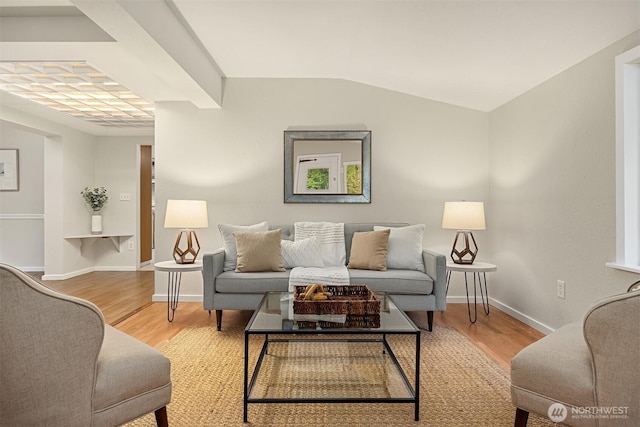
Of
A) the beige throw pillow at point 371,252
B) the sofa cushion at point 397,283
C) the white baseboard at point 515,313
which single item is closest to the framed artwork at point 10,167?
the beige throw pillow at point 371,252

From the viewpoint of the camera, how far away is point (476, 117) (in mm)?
4438

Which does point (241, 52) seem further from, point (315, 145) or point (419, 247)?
point (419, 247)

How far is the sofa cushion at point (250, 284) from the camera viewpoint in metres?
3.34

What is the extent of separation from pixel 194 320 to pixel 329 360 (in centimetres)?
168

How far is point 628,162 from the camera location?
8.34 ft

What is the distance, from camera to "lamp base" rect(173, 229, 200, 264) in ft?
13.0

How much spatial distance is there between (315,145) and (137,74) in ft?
6.07

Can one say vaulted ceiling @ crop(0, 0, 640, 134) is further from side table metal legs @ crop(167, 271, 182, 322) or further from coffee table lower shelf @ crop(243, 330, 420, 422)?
coffee table lower shelf @ crop(243, 330, 420, 422)

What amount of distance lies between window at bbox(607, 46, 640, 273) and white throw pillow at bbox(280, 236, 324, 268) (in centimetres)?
226

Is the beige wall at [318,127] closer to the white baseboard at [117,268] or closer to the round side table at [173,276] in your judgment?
the round side table at [173,276]

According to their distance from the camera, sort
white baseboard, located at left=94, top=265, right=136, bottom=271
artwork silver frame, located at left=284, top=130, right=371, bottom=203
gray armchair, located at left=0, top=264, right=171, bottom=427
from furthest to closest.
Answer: white baseboard, located at left=94, top=265, right=136, bottom=271, artwork silver frame, located at left=284, top=130, right=371, bottom=203, gray armchair, located at left=0, top=264, right=171, bottom=427

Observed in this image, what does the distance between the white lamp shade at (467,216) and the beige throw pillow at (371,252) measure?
0.68 meters

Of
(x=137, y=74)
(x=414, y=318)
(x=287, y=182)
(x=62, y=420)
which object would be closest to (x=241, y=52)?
(x=137, y=74)

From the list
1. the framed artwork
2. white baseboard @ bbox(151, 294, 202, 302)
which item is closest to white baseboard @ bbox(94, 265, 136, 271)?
the framed artwork
